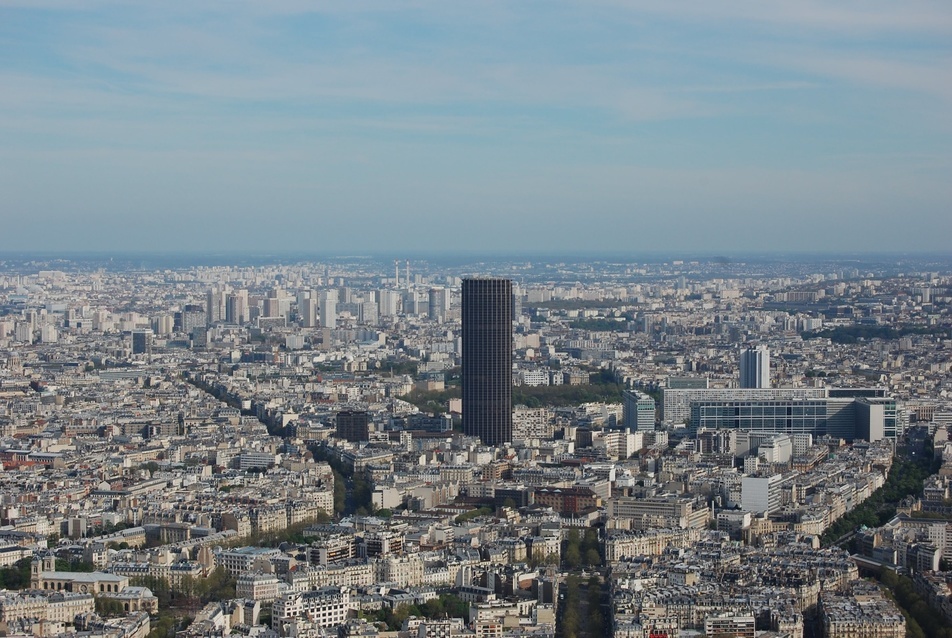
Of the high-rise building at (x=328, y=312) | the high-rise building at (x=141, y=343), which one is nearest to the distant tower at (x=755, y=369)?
the high-rise building at (x=141, y=343)

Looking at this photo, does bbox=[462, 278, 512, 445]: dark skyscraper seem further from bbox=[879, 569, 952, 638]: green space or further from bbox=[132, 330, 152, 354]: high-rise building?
bbox=[132, 330, 152, 354]: high-rise building

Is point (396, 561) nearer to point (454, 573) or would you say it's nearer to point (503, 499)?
point (454, 573)

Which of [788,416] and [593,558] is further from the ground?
[788,416]

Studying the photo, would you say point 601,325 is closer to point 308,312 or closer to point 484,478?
point 308,312

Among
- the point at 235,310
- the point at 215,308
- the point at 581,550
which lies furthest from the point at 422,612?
the point at 215,308

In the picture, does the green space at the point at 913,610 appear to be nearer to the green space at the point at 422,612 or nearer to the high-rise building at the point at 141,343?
the green space at the point at 422,612

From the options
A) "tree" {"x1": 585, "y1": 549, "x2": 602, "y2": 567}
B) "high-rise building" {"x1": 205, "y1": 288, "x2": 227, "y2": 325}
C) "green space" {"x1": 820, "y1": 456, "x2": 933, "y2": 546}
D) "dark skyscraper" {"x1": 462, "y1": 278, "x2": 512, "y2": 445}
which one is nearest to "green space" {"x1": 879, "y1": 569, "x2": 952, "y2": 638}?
"green space" {"x1": 820, "y1": 456, "x2": 933, "y2": 546}
